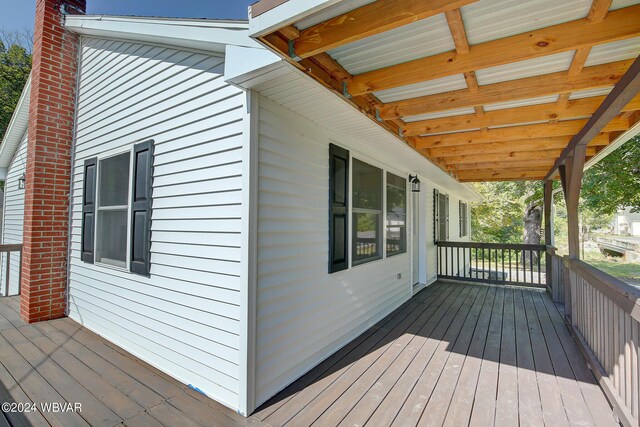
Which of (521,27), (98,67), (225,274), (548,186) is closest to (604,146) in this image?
(548,186)

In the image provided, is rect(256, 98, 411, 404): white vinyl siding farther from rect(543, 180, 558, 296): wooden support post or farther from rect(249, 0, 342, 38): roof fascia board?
rect(543, 180, 558, 296): wooden support post

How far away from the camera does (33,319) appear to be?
404 centimetres

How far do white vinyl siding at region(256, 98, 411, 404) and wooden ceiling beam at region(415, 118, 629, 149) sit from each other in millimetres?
1330

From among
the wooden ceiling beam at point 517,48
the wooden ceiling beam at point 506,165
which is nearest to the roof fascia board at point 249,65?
the wooden ceiling beam at point 517,48

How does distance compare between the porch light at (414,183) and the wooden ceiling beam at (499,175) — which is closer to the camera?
the porch light at (414,183)

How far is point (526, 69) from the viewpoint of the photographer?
7.59 ft

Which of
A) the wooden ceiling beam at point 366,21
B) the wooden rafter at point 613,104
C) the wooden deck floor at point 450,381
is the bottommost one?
the wooden deck floor at point 450,381

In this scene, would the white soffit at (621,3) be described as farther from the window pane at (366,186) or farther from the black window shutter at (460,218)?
the black window shutter at (460,218)

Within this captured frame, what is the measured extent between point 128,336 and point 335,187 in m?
2.80

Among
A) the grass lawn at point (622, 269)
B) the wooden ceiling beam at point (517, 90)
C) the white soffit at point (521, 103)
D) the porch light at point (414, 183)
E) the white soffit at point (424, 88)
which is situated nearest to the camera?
the wooden ceiling beam at point (517, 90)

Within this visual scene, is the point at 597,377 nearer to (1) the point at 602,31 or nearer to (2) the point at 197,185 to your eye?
(1) the point at 602,31

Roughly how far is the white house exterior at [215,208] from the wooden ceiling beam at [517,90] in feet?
1.98

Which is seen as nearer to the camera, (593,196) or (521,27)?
(521,27)

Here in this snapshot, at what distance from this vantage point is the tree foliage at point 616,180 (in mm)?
9359
